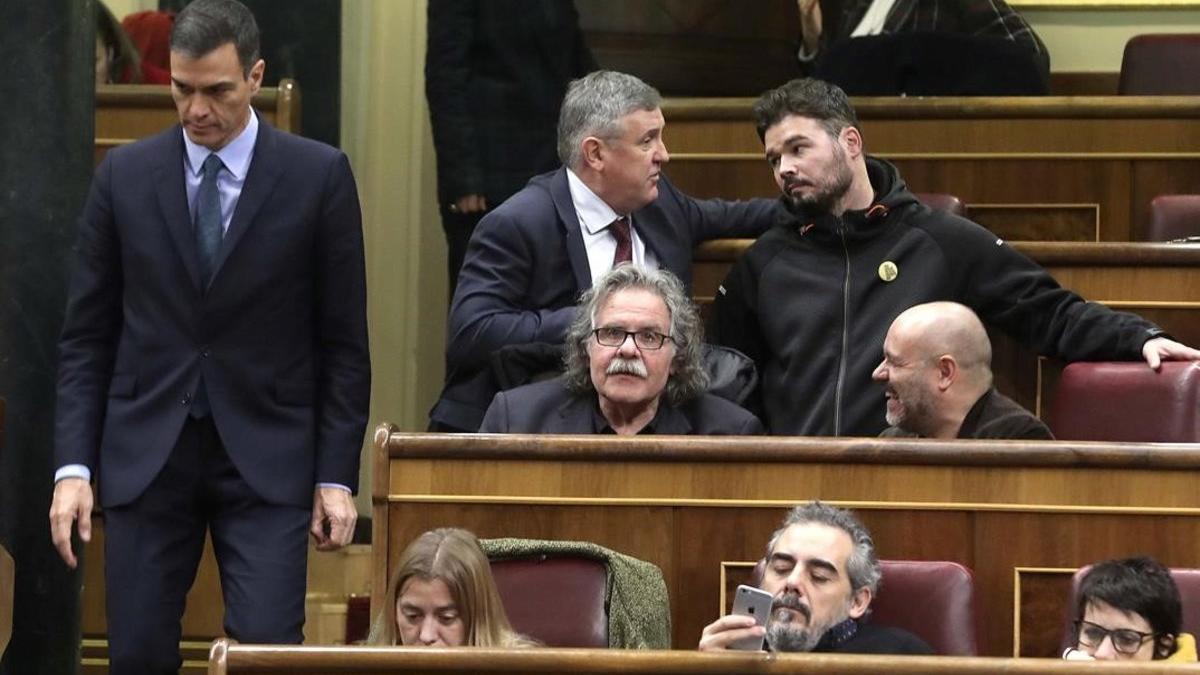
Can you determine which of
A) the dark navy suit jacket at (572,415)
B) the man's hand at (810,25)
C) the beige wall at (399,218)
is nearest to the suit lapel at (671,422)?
the dark navy suit jacket at (572,415)

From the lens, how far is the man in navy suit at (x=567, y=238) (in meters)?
3.78

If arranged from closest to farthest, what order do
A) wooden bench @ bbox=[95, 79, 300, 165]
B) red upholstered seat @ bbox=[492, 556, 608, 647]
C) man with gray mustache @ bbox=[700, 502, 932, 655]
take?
man with gray mustache @ bbox=[700, 502, 932, 655]
red upholstered seat @ bbox=[492, 556, 608, 647]
wooden bench @ bbox=[95, 79, 300, 165]

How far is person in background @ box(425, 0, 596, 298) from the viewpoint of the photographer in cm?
479

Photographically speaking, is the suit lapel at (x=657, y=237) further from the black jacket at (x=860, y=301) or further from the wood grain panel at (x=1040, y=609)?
the wood grain panel at (x=1040, y=609)

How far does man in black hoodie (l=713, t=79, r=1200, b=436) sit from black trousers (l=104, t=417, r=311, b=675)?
889 mm

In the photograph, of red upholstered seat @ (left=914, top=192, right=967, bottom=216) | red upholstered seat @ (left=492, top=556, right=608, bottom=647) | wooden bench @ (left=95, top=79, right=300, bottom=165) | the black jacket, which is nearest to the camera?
red upholstered seat @ (left=492, top=556, right=608, bottom=647)

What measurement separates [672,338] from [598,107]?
599 mm

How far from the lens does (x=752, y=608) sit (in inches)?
108

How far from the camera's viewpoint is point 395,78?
5719mm

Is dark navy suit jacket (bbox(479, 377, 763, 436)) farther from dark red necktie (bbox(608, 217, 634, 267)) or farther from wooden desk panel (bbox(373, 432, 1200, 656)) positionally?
dark red necktie (bbox(608, 217, 634, 267))

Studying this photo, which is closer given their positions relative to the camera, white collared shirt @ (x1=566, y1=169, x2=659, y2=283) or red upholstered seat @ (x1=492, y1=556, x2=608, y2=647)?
red upholstered seat @ (x1=492, y1=556, x2=608, y2=647)

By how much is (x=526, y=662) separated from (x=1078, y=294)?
5.64ft

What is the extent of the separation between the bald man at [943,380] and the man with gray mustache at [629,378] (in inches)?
8.7

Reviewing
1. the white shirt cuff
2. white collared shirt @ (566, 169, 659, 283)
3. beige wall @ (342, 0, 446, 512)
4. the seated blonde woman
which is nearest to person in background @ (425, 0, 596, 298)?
beige wall @ (342, 0, 446, 512)
